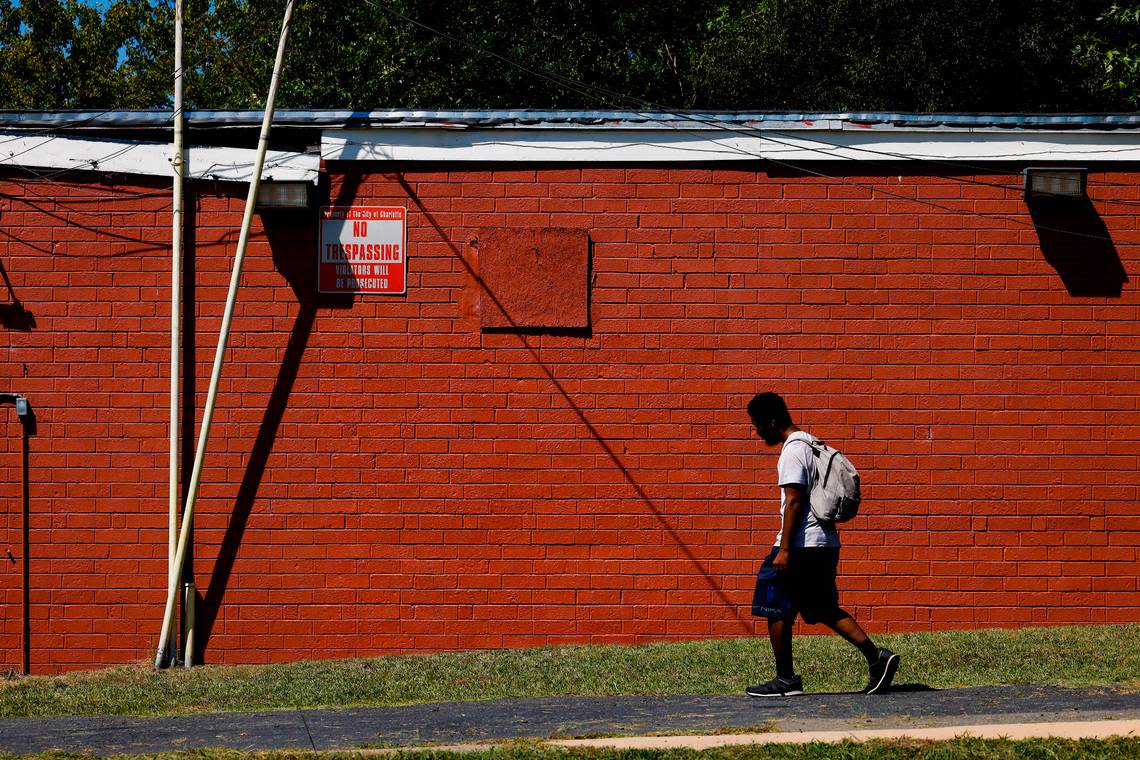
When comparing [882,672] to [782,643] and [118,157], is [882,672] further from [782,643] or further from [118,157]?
[118,157]

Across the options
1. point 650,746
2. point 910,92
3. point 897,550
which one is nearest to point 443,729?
point 650,746

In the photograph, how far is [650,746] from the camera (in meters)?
5.70

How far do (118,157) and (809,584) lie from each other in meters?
5.94

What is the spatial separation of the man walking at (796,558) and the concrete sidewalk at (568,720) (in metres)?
0.40

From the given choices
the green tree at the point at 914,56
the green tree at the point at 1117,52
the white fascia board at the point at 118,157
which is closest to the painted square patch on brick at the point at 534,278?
the white fascia board at the point at 118,157

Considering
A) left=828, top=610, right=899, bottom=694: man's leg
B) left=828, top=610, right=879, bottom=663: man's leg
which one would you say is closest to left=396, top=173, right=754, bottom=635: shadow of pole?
left=828, top=610, right=899, bottom=694: man's leg

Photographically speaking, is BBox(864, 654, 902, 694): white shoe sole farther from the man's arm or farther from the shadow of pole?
the shadow of pole

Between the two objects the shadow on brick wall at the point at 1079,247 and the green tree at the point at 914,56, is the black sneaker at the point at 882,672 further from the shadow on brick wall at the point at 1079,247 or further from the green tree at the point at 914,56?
the green tree at the point at 914,56

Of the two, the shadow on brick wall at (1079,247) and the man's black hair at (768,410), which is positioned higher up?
Result: the shadow on brick wall at (1079,247)

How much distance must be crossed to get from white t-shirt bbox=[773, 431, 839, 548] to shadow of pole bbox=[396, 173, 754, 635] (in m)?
2.59

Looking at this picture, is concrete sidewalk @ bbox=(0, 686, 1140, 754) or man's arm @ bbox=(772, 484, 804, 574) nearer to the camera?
concrete sidewalk @ bbox=(0, 686, 1140, 754)

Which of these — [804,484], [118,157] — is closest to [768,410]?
[804,484]

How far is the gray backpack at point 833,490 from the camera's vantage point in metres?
6.62

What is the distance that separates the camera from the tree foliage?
1912 centimetres
